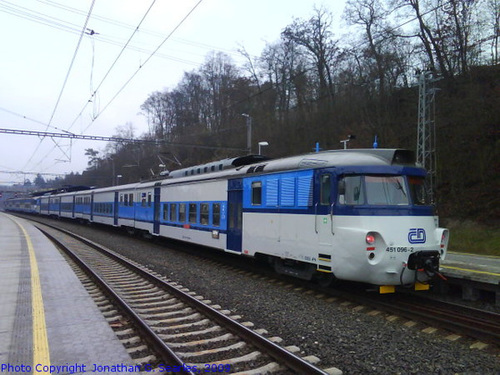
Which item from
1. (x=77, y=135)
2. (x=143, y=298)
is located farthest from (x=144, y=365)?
(x=77, y=135)

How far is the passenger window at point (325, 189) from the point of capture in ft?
26.5

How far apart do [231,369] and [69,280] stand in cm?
650

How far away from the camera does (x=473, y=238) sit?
20469mm

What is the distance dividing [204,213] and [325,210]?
6.46m

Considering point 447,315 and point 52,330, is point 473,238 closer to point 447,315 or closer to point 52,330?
point 447,315

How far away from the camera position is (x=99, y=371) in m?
4.42

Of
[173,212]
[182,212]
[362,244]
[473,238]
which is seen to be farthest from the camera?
[473,238]

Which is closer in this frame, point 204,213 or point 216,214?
point 216,214

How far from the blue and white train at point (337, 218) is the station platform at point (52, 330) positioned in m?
4.29

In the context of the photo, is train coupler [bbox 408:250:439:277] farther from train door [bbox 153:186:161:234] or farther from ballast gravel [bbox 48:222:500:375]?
train door [bbox 153:186:161:234]

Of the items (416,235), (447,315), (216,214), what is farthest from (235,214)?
(447,315)

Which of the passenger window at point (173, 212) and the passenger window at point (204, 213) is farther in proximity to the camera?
the passenger window at point (173, 212)

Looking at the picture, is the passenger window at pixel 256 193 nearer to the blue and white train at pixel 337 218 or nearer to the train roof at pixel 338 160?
the blue and white train at pixel 337 218

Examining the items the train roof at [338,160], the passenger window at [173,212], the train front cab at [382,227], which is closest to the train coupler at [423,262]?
the train front cab at [382,227]
